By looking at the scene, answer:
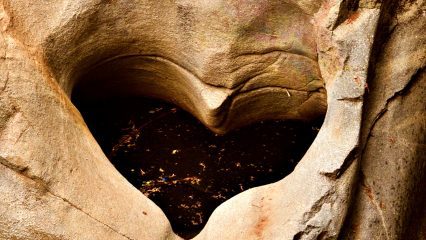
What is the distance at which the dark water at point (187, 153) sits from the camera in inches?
83.9

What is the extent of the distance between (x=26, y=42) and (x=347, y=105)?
0.75m

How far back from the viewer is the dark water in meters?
2.13

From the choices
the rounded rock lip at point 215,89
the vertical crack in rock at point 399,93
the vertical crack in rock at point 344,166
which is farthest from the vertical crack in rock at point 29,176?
the vertical crack in rock at point 399,93

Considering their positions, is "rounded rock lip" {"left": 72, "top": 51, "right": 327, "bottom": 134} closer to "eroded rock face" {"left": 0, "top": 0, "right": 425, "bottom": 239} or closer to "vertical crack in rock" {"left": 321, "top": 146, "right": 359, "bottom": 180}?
"eroded rock face" {"left": 0, "top": 0, "right": 425, "bottom": 239}

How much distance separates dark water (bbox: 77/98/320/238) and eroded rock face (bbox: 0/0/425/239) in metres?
0.05

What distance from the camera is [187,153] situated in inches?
85.4

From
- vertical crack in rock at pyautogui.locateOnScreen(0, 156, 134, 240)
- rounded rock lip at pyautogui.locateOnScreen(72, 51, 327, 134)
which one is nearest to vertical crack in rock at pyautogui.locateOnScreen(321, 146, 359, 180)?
rounded rock lip at pyautogui.locateOnScreen(72, 51, 327, 134)

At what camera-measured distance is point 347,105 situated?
1827 mm

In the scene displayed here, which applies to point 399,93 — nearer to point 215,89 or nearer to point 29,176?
point 215,89

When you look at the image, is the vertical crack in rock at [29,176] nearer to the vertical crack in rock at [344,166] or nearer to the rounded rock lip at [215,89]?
the rounded rock lip at [215,89]

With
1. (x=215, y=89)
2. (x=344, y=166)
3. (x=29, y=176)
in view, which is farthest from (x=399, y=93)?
(x=29, y=176)

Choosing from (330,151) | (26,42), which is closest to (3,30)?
(26,42)

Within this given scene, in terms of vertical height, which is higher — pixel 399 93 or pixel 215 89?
pixel 399 93

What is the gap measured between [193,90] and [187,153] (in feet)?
0.58
